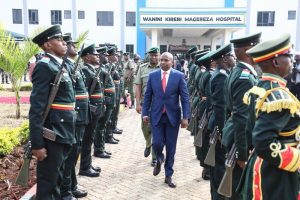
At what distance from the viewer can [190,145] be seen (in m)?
8.09

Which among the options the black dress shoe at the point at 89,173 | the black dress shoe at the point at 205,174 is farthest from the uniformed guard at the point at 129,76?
the black dress shoe at the point at 205,174

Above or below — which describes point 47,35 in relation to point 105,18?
below

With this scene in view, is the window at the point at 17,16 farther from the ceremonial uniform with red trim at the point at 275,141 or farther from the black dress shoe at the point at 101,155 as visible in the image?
the ceremonial uniform with red trim at the point at 275,141

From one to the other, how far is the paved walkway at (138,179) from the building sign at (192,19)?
18.6 meters

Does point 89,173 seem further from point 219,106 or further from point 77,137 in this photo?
point 219,106

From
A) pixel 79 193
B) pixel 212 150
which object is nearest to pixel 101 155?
pixel 79 193

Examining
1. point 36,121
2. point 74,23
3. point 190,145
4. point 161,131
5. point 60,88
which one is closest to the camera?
point 36,121

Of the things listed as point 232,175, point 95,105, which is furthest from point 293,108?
point 95,105

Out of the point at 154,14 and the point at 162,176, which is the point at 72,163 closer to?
the point at 162,176

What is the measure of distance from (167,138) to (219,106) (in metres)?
1.41

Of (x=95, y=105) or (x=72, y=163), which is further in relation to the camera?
(x=95, y=105)

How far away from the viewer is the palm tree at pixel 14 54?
30.7ft

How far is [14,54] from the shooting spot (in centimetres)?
952

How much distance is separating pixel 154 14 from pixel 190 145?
1875cm
